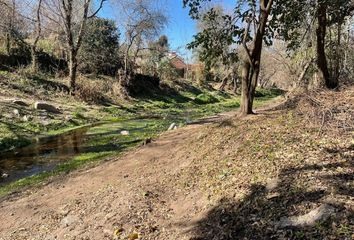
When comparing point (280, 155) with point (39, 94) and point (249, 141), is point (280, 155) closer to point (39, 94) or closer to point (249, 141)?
point (249, 141)

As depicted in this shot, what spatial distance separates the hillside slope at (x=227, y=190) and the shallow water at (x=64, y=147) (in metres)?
2.58

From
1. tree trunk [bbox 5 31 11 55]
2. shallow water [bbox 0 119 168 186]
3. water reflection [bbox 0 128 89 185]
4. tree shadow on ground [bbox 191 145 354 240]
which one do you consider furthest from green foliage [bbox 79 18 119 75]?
tree shadow on ground [bbox 191 145 354 240]

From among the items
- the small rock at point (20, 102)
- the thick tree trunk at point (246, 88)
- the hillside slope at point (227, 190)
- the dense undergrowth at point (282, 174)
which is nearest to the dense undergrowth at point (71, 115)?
the small rock at point (20, 102)

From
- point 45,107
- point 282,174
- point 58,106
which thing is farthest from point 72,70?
point 282,174

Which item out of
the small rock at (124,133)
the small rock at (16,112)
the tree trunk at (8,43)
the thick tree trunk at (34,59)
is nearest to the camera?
the small rock at (124,133)

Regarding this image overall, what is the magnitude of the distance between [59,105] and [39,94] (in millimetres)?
1572

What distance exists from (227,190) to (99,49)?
2800cm

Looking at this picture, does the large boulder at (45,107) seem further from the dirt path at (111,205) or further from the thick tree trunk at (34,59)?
the dirt path at (111,205)

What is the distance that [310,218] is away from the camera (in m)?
4.20

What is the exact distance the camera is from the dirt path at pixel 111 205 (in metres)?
5.57

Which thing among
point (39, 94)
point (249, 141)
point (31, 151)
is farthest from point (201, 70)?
point (249, 141)

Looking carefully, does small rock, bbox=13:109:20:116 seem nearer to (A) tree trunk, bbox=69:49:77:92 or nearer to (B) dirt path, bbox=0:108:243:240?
(A) tree trunk, bbox=69:49:77:92

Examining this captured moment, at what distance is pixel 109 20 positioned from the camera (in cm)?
3475

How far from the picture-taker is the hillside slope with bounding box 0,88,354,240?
447 cm
